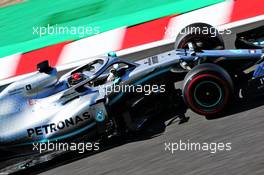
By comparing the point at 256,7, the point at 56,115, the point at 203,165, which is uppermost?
the point at 256,7

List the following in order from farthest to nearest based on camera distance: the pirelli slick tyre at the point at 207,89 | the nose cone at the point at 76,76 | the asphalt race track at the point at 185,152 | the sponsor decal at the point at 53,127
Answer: the nose cone at the point at 76,76
the sponsor decal at the point at 53,127
the pirelli slick tyre at the point at 207,89
the asphalt race track at the point at 185,152

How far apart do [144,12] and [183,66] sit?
429 cm

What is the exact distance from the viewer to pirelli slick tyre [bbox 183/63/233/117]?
21.1 feet

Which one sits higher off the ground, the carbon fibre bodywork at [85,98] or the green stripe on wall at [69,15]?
the green stripe on wall at [69,15]

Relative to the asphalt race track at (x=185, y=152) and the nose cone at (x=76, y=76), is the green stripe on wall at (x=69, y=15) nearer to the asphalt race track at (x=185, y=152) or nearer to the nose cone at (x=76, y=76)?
the nose cone at (x=76, y=76)

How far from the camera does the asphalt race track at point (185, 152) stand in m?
5.76

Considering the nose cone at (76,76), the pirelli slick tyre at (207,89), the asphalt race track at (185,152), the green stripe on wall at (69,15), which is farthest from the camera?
the green stripe on wall at (69,15)

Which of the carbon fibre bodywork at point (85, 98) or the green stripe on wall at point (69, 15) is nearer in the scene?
the carbon fibre bodywork at point (85, 98)

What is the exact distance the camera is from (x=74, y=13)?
1212 cm

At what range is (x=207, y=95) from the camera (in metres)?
6.55

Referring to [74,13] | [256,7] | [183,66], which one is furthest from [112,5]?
[183,66]

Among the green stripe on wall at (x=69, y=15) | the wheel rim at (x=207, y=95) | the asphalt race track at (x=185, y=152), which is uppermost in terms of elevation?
the green stripe on wall at (x=69, y=15)

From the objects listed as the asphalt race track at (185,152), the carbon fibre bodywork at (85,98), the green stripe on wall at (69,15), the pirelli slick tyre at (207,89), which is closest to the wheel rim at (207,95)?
the pirelli slick tyre at (207,89)

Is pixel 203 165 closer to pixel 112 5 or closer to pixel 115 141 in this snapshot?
pixel 115 141
